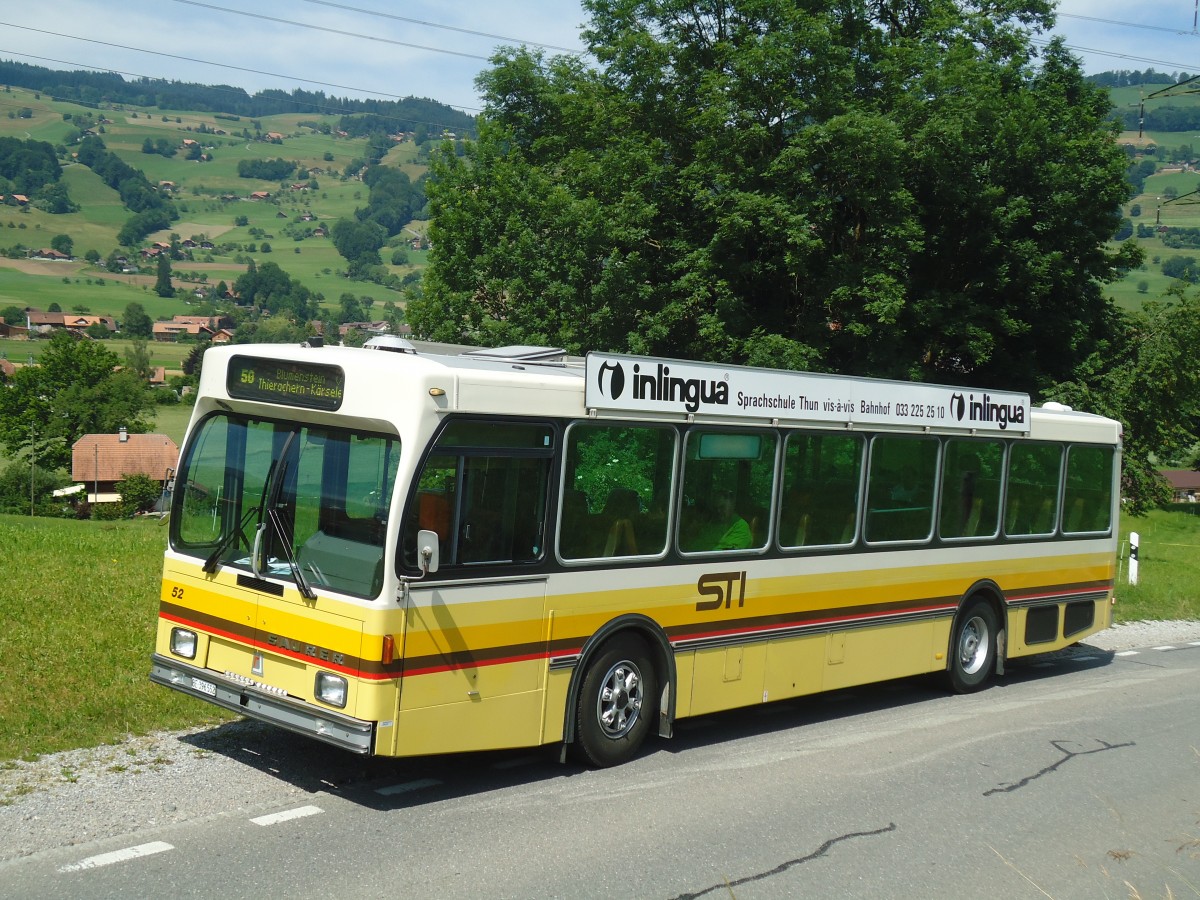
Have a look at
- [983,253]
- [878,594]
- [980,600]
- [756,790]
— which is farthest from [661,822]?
[983,253]

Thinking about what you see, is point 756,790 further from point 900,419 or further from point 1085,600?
point 1085,600

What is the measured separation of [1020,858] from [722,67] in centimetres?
2033

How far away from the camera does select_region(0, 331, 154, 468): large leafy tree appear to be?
10250cm

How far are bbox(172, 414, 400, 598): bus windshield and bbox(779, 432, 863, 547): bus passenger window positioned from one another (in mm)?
3900

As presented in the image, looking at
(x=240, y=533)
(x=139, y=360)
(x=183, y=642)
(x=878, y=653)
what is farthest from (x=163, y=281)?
(x=240, y=533)

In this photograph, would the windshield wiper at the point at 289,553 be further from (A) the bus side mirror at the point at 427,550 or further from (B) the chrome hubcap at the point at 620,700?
(B) the chrome hubcap at the point at 620,700

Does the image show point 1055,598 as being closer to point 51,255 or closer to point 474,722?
point 474,722

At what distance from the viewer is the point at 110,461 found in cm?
9744

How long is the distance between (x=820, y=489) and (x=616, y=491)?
8.04 feet

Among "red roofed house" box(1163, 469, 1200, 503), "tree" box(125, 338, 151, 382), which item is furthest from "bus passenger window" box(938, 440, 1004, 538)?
"tree" box(125, 338, 151, 382)

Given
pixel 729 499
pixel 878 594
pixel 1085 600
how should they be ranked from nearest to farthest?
pixel 729 499, pixel 878 594, pixel 1085 600

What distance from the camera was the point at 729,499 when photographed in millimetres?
9555

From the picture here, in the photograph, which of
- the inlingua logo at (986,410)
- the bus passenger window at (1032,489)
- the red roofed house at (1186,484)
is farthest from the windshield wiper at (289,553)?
the red roofed house at (1186,484)

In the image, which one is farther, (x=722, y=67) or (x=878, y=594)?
(x=722, y=67)
